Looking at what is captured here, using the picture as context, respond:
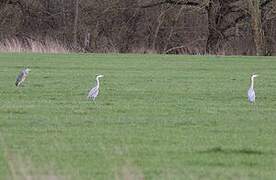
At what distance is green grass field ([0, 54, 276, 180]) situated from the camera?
9891mm

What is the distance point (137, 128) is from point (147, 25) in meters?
39.7

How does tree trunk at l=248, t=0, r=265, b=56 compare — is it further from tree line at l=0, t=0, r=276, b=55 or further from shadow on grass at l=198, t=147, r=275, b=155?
shadow on grass at l=198, t=147, r=275, b=155

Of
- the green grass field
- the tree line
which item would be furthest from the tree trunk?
the green grass field

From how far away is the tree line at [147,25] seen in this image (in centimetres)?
4934

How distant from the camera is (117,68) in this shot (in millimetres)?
31578

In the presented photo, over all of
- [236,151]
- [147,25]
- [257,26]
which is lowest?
[236,151]

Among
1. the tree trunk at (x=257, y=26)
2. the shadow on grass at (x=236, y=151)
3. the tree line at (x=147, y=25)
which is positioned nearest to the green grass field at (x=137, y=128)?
the shadow on grass at (x=236, y=151)

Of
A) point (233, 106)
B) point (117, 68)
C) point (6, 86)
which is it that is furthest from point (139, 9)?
point (233, 106)

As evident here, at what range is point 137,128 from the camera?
45.0 feet

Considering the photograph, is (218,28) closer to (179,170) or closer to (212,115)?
(212,115)

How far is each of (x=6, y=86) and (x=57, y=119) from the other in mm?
8327

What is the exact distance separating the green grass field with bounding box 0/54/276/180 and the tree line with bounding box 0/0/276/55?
21811mm

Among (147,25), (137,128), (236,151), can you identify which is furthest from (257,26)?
(236,151)

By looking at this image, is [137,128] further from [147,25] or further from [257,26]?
[147,25]
